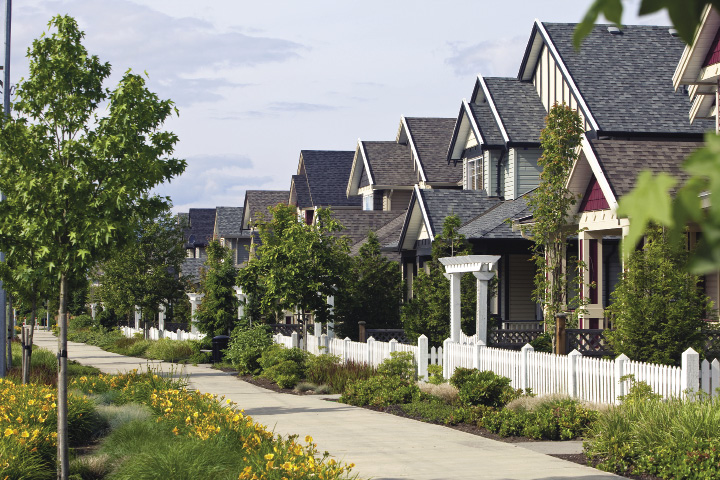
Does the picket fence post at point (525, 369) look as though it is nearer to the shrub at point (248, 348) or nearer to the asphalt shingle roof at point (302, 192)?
the shrub at point (248, 348)

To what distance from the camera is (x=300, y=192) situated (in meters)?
51.4

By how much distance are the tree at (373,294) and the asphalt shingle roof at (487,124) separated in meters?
5.30

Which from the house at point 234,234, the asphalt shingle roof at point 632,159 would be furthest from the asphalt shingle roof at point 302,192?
the asphalt shingle roof at point 632,159

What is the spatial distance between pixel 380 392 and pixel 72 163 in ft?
28.6

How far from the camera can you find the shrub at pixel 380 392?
17.4m

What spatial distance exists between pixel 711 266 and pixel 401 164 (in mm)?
41688

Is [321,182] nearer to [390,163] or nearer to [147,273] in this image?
[390,163]

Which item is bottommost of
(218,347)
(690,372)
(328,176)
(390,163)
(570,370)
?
(218,347)

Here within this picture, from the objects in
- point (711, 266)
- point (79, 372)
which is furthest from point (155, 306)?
point (711, 266)

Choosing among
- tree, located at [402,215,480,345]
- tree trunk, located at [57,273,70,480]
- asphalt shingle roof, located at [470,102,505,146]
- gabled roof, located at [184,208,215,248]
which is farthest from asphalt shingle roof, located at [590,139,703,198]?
gabled roof, located at [184,208,215,248]

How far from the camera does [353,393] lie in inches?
720

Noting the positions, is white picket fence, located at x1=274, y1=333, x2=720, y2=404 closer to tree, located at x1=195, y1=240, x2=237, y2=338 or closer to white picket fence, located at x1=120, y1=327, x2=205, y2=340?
tree, located at x1=195, y1=240, x2=237, y2=338

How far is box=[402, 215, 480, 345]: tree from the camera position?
76.4ft

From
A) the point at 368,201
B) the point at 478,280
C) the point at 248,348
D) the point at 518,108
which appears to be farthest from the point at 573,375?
the point at 368,201
